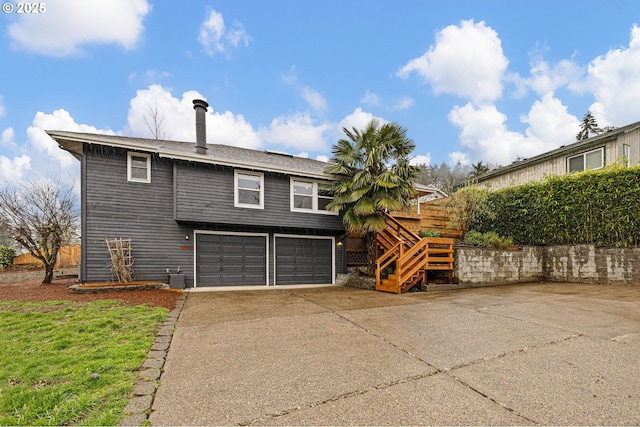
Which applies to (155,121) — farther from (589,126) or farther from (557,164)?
(589,126)

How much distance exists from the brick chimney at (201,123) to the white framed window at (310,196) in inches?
136

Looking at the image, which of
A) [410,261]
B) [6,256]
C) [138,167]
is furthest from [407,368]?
[6,256]

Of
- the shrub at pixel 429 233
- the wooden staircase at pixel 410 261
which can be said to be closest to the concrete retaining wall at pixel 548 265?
the wooden staircase at pixel 410 261

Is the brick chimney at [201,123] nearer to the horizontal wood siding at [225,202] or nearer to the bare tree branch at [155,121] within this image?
the horizontal wood siding at [225,202]

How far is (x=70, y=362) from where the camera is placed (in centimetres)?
299

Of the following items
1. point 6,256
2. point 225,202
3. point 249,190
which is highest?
point 249,190

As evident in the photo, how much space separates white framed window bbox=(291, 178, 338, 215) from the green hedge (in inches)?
264

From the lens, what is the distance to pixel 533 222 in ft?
33.5

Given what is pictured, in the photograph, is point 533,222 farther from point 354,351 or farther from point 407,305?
point 354,351

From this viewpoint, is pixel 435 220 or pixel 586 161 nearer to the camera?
pixel 435 220

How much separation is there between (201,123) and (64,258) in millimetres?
13385

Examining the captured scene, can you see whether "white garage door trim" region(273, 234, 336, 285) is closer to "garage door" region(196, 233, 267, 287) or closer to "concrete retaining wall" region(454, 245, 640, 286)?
"garage door" region(196, 233, 267, 287)

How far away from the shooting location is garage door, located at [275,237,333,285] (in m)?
10.6

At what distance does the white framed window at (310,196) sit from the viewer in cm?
1059
